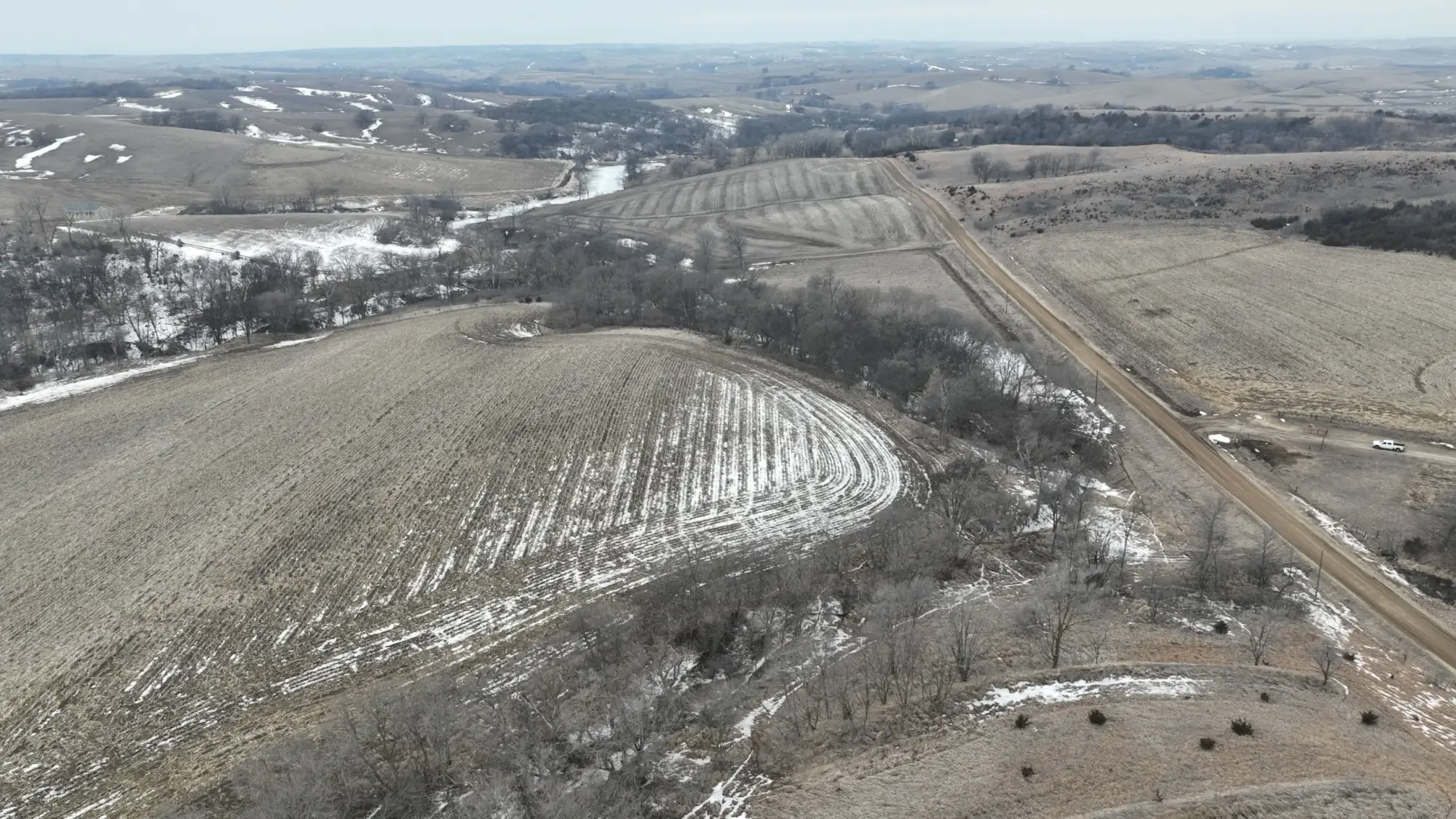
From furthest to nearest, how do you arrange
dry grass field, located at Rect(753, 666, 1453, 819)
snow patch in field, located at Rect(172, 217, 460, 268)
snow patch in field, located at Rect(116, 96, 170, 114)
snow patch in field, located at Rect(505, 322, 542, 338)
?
1. snow patch in field, located at Rect(116, 96, 170, 114)
2. snow patch in field, located at Rect(172, 217, 460, 268)
3. snow patch in field, located at Rect(505, 322, 542, 338)
4. dry grass field, located at Rect(753, 666, 1453, 819)

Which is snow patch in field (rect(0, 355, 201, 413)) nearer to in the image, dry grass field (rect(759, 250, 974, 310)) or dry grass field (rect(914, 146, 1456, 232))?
dry grass field (rect(759, 250, 974, 310))

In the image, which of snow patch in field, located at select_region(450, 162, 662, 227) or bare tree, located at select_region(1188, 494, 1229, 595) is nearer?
bare tree, located at select_region(1188, 494, 1229, 595)

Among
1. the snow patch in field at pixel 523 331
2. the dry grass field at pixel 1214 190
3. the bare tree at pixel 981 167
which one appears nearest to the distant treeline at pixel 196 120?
the snow patch in field at pixel 523 331

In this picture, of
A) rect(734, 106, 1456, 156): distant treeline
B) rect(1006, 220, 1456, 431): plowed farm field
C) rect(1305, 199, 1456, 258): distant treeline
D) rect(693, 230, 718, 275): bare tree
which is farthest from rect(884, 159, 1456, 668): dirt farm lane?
rect(734, 106, 1456, 156): distant treeline

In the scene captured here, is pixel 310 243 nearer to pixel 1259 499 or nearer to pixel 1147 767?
pixel 1259 499

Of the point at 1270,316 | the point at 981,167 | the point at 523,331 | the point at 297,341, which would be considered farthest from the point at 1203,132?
the point at 297,341

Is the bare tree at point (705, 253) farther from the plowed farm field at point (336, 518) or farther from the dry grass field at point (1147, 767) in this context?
the dry grass field at point (1147, 767)
